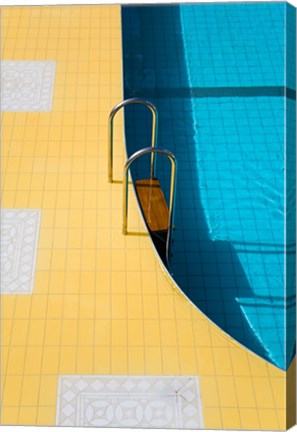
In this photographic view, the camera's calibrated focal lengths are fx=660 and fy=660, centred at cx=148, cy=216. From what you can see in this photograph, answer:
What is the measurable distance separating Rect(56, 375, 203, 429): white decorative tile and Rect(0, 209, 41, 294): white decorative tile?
0.75m

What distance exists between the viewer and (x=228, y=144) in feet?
18.2

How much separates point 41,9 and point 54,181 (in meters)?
2.35

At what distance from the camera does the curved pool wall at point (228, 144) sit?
15.0 ft

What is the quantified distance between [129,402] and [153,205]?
1.48 metres

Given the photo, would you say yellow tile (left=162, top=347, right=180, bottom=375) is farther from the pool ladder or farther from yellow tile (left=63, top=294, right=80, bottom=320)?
the pool ladder

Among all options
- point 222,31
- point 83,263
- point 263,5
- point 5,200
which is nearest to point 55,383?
point 83,263

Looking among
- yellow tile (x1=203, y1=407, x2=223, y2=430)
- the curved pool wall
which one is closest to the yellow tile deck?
yellow tile (x1=203, y1=407, x2=223, y2=430)

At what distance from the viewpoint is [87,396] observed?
3.53 metres

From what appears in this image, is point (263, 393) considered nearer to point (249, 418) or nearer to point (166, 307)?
point (249, 418)

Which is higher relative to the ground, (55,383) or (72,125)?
(72,125)

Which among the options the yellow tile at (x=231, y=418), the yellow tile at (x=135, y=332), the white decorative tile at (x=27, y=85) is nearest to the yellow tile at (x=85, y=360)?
the yellow tile at (x=135, y=332)

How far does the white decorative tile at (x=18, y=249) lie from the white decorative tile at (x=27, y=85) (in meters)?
1.15

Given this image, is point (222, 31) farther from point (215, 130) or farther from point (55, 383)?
point (55, 383)

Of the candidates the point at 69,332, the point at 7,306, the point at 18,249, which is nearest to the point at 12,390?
the point at 69,332
